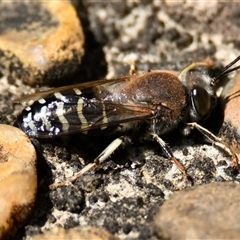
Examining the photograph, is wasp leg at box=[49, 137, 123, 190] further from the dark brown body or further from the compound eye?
the compound eye

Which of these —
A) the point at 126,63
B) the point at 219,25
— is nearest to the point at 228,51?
the point at 219,25

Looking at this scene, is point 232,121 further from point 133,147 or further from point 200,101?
point 133,147

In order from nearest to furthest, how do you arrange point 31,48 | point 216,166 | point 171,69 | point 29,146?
1. point 29,146
2. point 216,166
3. point 31,48
4. point 171,69

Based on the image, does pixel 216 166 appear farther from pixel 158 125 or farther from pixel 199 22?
pixel 199 22

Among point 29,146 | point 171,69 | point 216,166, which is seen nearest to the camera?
point 29,146

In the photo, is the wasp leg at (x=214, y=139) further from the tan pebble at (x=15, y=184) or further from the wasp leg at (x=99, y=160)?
the tan pebble at (x=15, y=184)

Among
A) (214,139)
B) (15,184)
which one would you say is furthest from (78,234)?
(214,139)

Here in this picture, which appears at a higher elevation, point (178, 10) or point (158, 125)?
point (178, 10)

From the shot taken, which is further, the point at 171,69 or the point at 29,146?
the point at 171,69
